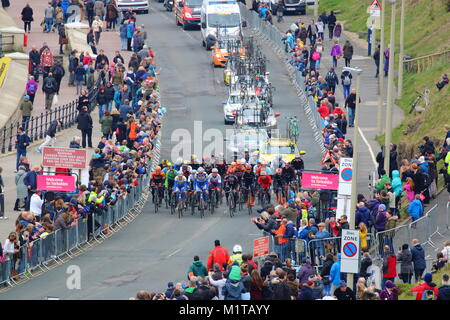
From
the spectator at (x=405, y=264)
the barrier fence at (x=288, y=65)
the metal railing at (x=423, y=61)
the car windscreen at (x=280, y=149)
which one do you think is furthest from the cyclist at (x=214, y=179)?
the metal railing at (x=423, y=61)

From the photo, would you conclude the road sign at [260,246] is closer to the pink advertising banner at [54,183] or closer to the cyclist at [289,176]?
the pink advertising banner at [54,183]

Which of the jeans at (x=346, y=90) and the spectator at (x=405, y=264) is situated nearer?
the spectator at (x=405, y=264)

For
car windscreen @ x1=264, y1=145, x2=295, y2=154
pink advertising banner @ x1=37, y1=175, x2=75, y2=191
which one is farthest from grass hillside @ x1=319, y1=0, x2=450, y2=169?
pink advertising banner @ x1=37, y1=175, x2=75, y2=191

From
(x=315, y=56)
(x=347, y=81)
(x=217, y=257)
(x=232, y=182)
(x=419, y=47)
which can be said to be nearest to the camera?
(x=217, y=257)

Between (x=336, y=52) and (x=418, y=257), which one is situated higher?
(x=336, y=52)

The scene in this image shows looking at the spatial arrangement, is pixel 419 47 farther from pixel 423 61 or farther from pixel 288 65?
pixel 288 65

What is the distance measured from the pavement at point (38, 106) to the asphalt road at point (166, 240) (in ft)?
9.17

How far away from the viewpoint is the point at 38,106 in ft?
174

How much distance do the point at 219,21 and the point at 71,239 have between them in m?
29.3

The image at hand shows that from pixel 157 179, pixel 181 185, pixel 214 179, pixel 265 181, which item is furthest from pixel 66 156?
pixel 265 181

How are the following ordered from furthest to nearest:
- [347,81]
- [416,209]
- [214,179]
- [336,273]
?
[347,81]
[214,179]
[416,209]
[336,273]

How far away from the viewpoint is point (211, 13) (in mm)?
64312

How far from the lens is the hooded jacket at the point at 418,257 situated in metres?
30.2

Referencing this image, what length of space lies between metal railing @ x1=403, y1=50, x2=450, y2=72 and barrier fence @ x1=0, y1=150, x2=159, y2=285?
16.5m
